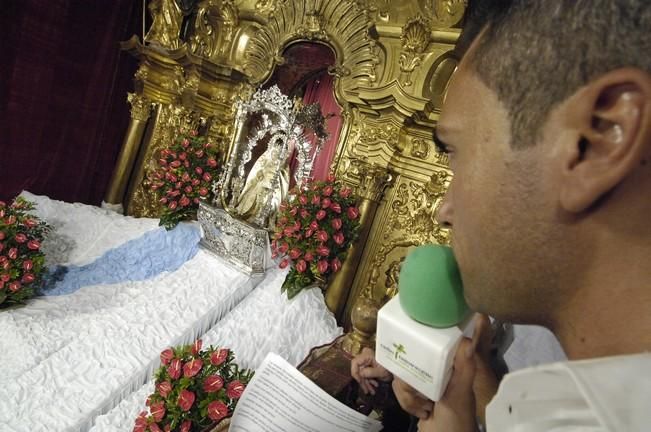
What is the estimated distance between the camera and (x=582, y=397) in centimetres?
35

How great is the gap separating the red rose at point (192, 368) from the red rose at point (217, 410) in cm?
15

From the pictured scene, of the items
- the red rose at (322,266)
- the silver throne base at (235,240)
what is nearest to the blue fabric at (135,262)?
the silver throne base at (235,240)

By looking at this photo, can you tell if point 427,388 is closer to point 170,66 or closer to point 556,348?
point 556,348

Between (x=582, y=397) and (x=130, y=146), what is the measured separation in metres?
4.58

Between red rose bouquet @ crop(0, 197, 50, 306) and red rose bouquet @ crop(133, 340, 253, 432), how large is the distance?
1604 millimetres

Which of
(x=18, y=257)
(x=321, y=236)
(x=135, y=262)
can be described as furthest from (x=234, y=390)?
(x=18, y=257)

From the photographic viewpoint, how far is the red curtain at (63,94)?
11.5 feet

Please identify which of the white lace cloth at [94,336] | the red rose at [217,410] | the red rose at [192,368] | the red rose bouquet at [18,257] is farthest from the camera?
the red rose bouquet at [18,257]

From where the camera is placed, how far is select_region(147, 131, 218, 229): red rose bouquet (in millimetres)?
3131

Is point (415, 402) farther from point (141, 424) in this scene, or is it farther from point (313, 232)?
point (313, 232)

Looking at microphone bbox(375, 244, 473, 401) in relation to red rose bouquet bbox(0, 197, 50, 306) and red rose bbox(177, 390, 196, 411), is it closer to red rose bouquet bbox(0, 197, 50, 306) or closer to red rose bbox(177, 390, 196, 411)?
red rose bbox(177, 390, 196, 411)

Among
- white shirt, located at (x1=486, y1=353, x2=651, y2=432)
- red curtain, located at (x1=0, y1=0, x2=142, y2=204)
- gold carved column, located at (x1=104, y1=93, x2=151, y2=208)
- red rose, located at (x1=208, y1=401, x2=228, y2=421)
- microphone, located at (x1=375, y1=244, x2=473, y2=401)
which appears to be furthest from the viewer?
gold carved column, located at (x1=104, y1=93, x2=151, y2=208)

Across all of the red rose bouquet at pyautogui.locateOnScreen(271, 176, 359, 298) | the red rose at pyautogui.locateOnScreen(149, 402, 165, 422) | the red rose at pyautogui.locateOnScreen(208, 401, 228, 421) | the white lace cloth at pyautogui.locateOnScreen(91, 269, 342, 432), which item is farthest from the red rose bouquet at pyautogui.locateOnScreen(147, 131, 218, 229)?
the red rose at pyautogui.locateOnScreen(208, 401, 228, 421)

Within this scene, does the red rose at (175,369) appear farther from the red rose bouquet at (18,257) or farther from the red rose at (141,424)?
the red rose bouquet at (18,257)
